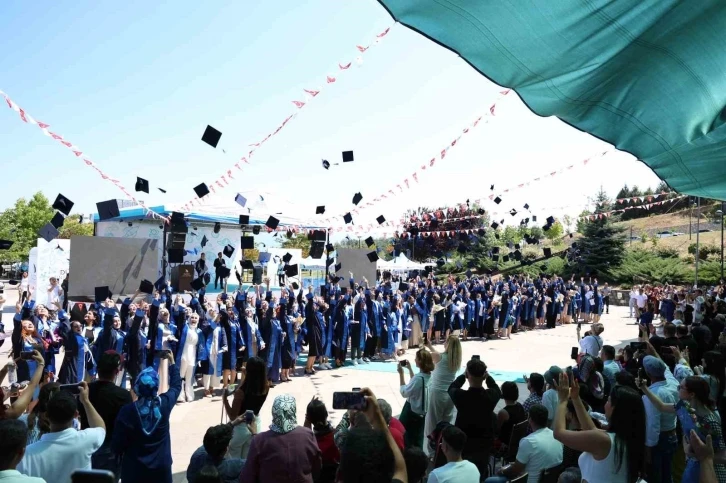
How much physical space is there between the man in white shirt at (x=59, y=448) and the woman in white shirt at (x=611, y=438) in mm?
2547

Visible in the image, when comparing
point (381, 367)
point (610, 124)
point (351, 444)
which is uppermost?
point (610, 124)

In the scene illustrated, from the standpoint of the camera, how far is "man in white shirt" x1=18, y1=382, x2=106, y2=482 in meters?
2.75

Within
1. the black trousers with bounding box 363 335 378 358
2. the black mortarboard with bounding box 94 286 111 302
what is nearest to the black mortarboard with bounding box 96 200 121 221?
the black mortarboard with bounding box 94 286 111 302

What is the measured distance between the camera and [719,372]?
4.65 m

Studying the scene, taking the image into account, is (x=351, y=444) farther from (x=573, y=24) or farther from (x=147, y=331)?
(x=147, y=331)

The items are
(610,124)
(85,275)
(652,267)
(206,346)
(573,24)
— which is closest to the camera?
(573,24)

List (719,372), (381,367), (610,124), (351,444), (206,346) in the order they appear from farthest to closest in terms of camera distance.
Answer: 1. (381,367)
2. (206,346)
3. (610,124)
4. (719,372)
5. (351,444)

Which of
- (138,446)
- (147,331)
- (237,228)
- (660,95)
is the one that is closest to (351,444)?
(138,446)

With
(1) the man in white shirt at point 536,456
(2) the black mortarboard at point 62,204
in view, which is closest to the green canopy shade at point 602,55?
(1) the man in white shirt at point 536,456

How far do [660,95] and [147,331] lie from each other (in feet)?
26.5

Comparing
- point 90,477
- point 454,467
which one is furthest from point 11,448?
point 454,467

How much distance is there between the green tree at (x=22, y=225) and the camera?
34469 millimetres

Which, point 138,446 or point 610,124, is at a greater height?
point 610,124

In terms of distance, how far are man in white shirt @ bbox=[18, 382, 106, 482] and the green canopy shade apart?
112 inches
